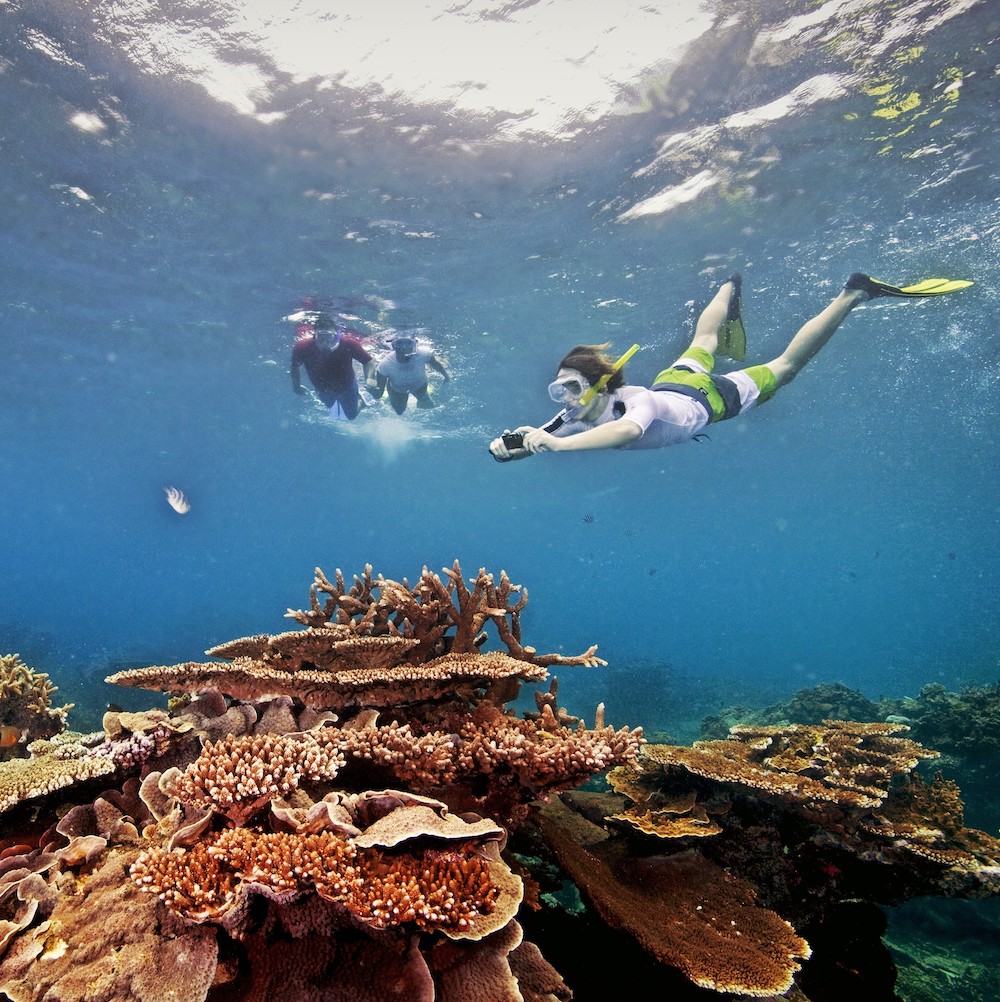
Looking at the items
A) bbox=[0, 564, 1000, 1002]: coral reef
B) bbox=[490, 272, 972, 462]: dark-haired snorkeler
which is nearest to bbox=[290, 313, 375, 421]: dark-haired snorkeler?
bbox=[490, 272, 972, 462]: dark-haired snorkeler

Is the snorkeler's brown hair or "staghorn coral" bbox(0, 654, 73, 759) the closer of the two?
"staghorn coral" bbox(0, 654, 73, 759)

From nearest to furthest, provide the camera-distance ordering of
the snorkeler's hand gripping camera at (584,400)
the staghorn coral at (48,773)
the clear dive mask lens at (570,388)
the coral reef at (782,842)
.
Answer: the staghorn coral at (48,773) < the coral reef at (782,842) < the snorkeler's hand gripping camera at (584,400) < the clear dive mask lens at (570,388)

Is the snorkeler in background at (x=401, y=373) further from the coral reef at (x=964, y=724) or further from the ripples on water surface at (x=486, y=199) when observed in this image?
the coral reef at (x=964, y=724)

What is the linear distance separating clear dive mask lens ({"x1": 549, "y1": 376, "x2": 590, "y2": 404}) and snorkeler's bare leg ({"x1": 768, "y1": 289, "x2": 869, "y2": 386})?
4501 mm

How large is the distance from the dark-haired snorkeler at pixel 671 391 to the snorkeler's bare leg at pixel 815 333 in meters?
0.02

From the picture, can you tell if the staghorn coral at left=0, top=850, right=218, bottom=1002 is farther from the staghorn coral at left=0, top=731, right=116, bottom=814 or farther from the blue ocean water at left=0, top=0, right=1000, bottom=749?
the blue ocean water at left=0, top=0, right=1000, bottom=749

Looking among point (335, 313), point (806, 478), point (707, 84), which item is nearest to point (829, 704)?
point (707, 84)

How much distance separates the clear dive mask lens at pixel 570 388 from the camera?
6.37 metres

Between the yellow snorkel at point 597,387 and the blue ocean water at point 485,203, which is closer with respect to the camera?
the yellow snorkel at point 597,387

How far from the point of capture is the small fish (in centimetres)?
1238

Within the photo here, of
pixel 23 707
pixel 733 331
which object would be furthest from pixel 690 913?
pixel 733 331

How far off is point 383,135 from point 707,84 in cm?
712

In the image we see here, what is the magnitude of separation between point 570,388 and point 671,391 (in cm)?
179

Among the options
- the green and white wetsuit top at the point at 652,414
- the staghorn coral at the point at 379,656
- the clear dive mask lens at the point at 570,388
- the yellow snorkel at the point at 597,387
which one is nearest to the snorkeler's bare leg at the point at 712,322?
the green and white wetsuit top at the point at 652,414
